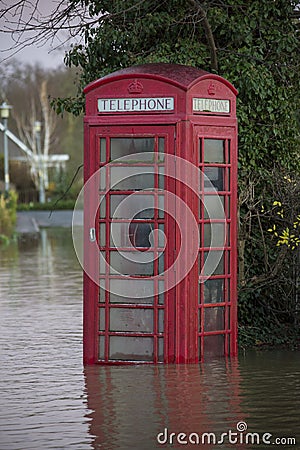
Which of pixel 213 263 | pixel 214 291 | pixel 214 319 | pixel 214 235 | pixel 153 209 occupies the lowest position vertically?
pixel 214 319

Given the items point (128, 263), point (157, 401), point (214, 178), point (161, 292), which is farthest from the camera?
point (214, 178)

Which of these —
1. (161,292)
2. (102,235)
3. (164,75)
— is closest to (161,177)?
(102,235)

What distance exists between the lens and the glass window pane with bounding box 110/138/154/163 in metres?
9.51

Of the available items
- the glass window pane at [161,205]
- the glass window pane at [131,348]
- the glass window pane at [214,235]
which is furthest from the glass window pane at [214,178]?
the glass window pane at [131,348]

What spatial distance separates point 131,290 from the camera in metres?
9.66

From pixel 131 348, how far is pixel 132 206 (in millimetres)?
1303

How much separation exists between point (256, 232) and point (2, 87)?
210ft

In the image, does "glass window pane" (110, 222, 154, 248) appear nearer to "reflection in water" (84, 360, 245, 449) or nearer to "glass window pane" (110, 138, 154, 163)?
"glass window pane" (110, 138, 154, 163)

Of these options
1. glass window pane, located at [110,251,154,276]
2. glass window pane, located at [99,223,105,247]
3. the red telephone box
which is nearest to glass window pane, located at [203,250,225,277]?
the red telephone box

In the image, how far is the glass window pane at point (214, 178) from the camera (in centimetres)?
973

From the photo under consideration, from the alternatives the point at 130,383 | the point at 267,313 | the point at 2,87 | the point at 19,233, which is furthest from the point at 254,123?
the point at 2,87

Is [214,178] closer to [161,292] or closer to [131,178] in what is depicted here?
[131,178]

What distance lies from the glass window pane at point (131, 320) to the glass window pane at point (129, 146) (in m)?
1.37

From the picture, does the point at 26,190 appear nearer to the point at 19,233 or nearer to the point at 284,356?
the point at 19,233
